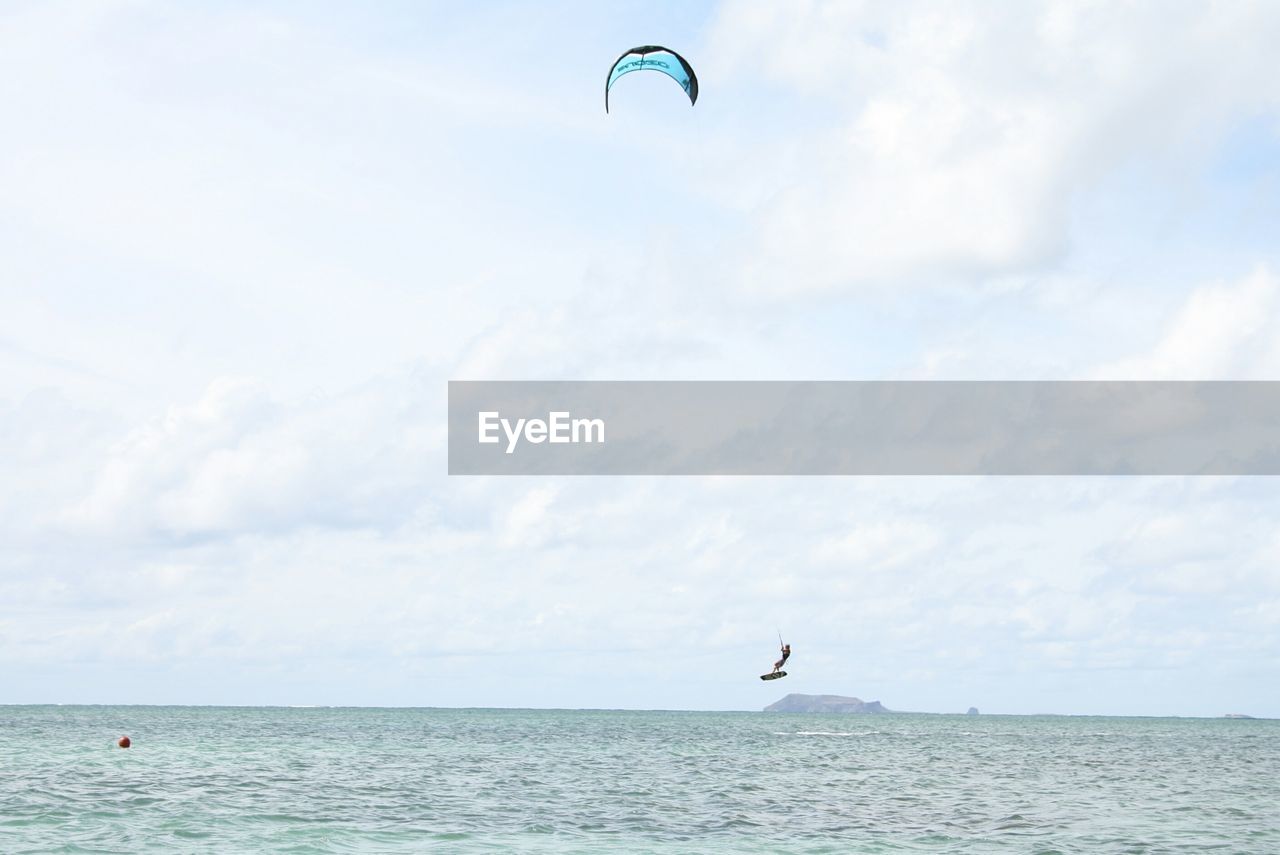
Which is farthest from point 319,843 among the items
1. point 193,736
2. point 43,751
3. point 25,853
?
point 193,736

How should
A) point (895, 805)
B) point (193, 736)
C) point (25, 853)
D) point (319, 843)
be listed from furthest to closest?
point (193, 736)
point (895, 805)
point (319, 843)
point (25, 853)

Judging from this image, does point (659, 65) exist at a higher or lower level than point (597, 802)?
higher

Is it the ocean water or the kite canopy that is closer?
the ocean water

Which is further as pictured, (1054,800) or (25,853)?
(1054,800)

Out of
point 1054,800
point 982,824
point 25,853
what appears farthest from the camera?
point 1054,800

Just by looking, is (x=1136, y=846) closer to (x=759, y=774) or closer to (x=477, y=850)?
(x=477, y=850)

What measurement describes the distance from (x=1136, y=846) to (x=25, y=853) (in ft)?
107

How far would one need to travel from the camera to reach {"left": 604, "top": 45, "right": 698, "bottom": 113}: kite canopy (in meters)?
46.7

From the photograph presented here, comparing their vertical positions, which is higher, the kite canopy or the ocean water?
the kite canopy

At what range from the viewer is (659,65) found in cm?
4781

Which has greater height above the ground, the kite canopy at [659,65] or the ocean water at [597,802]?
the kite canopy at [659,65]

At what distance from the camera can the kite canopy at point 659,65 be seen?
46.7 metres

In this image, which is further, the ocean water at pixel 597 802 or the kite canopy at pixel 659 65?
the kite canopy at pixel 659 65

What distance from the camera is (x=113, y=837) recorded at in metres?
33.0
